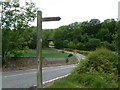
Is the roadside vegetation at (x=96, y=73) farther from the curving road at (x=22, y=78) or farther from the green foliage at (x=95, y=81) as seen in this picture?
the curving road at (x=22, y=78)

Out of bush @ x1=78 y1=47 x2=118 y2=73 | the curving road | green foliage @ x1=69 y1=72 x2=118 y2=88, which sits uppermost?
bush @ x1=78 y1=47 x2=118 y2=73

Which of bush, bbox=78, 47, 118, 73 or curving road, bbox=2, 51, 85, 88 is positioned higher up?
bush, bbox=78, 47, 118, 73

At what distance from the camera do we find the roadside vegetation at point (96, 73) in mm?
5809

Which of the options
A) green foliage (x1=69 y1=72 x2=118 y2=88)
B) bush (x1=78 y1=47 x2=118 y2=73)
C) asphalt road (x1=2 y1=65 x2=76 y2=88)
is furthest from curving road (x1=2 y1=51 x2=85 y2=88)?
green foliage (x1=69 y1=72 x2=118 y2=88)

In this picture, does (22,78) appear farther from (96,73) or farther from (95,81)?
(95,81)

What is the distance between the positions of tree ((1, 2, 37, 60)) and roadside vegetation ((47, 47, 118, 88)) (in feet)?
32.5

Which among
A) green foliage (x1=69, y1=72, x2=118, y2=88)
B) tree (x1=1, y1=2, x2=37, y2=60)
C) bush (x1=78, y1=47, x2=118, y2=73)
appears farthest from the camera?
tree (x1=1, y1=2, x2=37, y2=60)

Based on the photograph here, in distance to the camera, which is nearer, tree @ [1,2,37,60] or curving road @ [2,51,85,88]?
curving road @ [2,51,85,88]

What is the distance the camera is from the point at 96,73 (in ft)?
22.5

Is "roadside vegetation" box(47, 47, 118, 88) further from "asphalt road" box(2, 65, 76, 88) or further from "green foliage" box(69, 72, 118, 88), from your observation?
"asphalt road" box(2, 65, 76, 88)

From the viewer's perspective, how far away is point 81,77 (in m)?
6.58

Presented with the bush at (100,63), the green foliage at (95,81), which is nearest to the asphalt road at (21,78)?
the bush at (100,63)

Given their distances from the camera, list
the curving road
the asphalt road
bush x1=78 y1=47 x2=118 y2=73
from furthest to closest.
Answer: the curving road < the asphalt road < bush x1=78 y1=47 x2=118 y2=73

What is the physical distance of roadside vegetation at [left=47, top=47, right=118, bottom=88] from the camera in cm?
581
